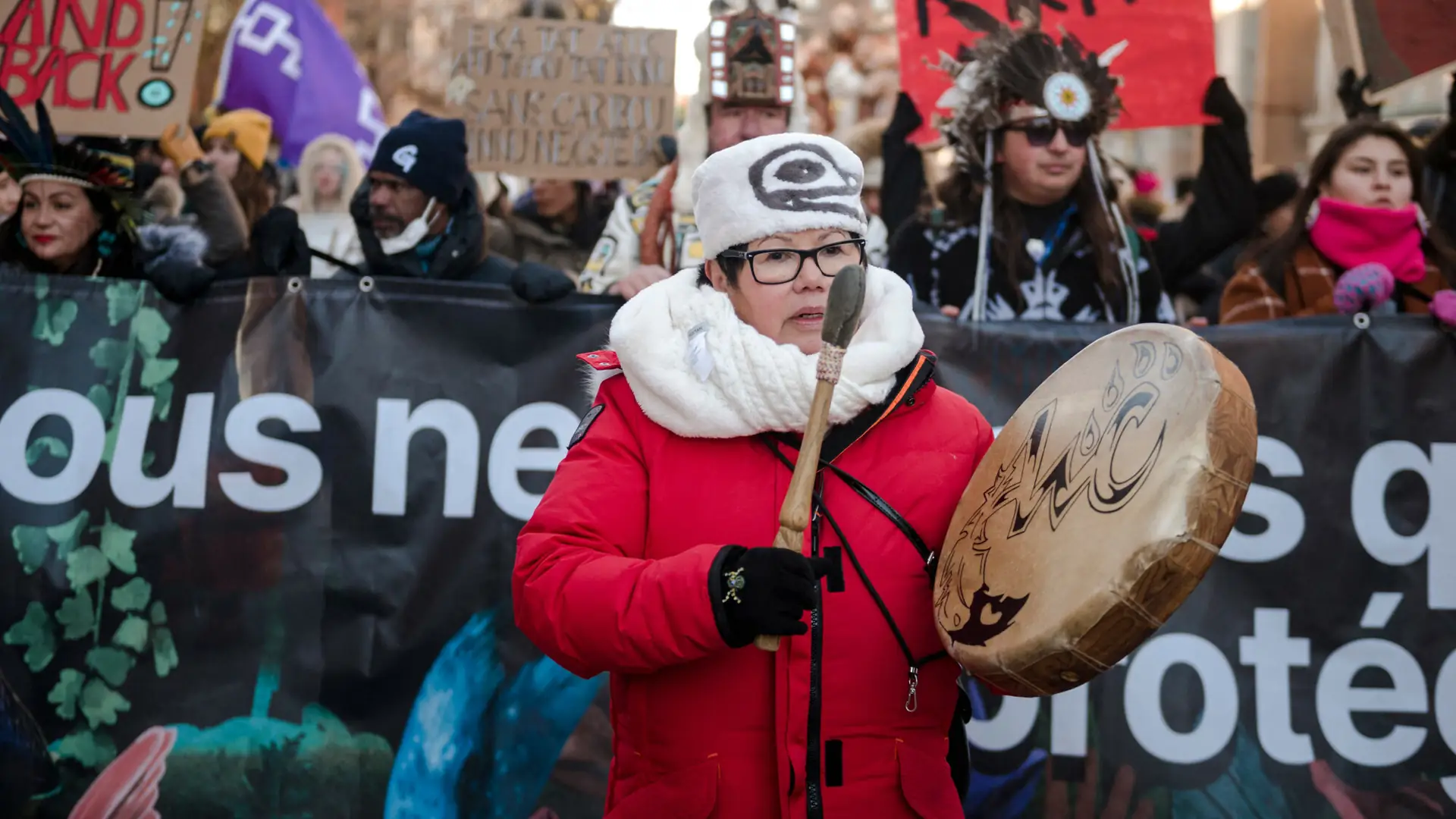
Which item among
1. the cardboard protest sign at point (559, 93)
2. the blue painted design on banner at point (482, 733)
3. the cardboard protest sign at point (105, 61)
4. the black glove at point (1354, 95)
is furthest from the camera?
the cardboard protest sign at point (559, 93)

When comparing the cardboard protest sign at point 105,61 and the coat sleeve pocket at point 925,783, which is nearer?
the coat sleeve pocket at point 925,783

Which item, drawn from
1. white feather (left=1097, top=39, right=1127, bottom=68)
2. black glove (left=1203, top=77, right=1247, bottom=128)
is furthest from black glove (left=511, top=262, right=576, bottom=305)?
black glove (left=1203, top=77, right=1247, bottom=128)

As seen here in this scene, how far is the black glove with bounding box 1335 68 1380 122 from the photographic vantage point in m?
5.48

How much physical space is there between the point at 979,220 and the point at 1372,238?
1.28m

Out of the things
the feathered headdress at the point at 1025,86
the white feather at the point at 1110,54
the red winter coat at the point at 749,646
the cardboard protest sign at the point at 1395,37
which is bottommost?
the red winter coat at the point at 749,646

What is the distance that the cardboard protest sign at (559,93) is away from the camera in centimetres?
576

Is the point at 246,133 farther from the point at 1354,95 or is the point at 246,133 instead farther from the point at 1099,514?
the point at 1099,514

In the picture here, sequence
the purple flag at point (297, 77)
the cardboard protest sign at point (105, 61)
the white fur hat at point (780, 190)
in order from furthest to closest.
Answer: the purple flag at point (297, 77) < the cardboard protest sign at point (105, 61) < the white fur hat at point (780, 190)

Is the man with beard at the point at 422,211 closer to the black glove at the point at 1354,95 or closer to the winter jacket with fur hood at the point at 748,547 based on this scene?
the winter jacket with fur hood at the point at 748,547

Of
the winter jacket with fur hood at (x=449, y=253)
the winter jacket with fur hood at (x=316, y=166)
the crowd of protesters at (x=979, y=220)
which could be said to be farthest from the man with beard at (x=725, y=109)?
the winter jacket with fur hood at (x=316, y=166)

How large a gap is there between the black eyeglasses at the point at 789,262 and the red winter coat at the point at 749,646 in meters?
0.24

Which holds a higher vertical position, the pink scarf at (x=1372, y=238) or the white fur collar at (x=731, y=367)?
the pink scarf at (x=1372, y=238)

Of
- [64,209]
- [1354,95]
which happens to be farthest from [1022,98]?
[64,209]

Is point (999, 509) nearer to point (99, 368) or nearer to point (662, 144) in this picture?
point (99, 368)
